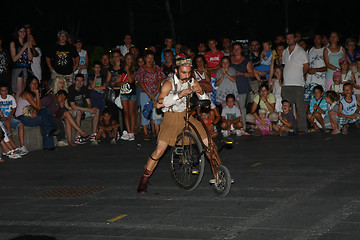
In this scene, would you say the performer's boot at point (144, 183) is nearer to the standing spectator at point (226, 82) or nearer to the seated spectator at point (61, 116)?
the seated spectator at point (61, 116)

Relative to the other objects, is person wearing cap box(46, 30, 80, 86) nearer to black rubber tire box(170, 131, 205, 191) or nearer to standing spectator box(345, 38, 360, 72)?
standing spectator box(345, 38, 360, 72)

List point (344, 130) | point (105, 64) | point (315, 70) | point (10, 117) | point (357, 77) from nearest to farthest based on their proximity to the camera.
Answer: point (10, 117) → point (344, 130) → point (357, 77) → point (315, 70) → point (105, 64)

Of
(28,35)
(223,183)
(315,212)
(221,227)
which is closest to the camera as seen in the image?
(221,227)

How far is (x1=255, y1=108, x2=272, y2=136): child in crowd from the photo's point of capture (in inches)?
624

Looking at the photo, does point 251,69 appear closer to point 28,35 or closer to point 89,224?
point 28,35

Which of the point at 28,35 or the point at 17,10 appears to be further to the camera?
the point at 17,10

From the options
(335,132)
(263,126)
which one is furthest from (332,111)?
(263,126)

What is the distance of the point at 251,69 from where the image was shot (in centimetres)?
1652

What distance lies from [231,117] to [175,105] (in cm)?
700

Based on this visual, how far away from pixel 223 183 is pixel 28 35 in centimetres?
876

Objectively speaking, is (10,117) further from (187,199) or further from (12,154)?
(187,199)

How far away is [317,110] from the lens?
15.9 metres

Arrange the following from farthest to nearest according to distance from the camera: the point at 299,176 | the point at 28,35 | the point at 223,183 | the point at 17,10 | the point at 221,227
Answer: the point at 17,10 → the point at 28,35 → the point at 299,176 → the point at 223,183 → the point at 221,227

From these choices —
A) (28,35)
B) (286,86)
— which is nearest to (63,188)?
(28,35)
